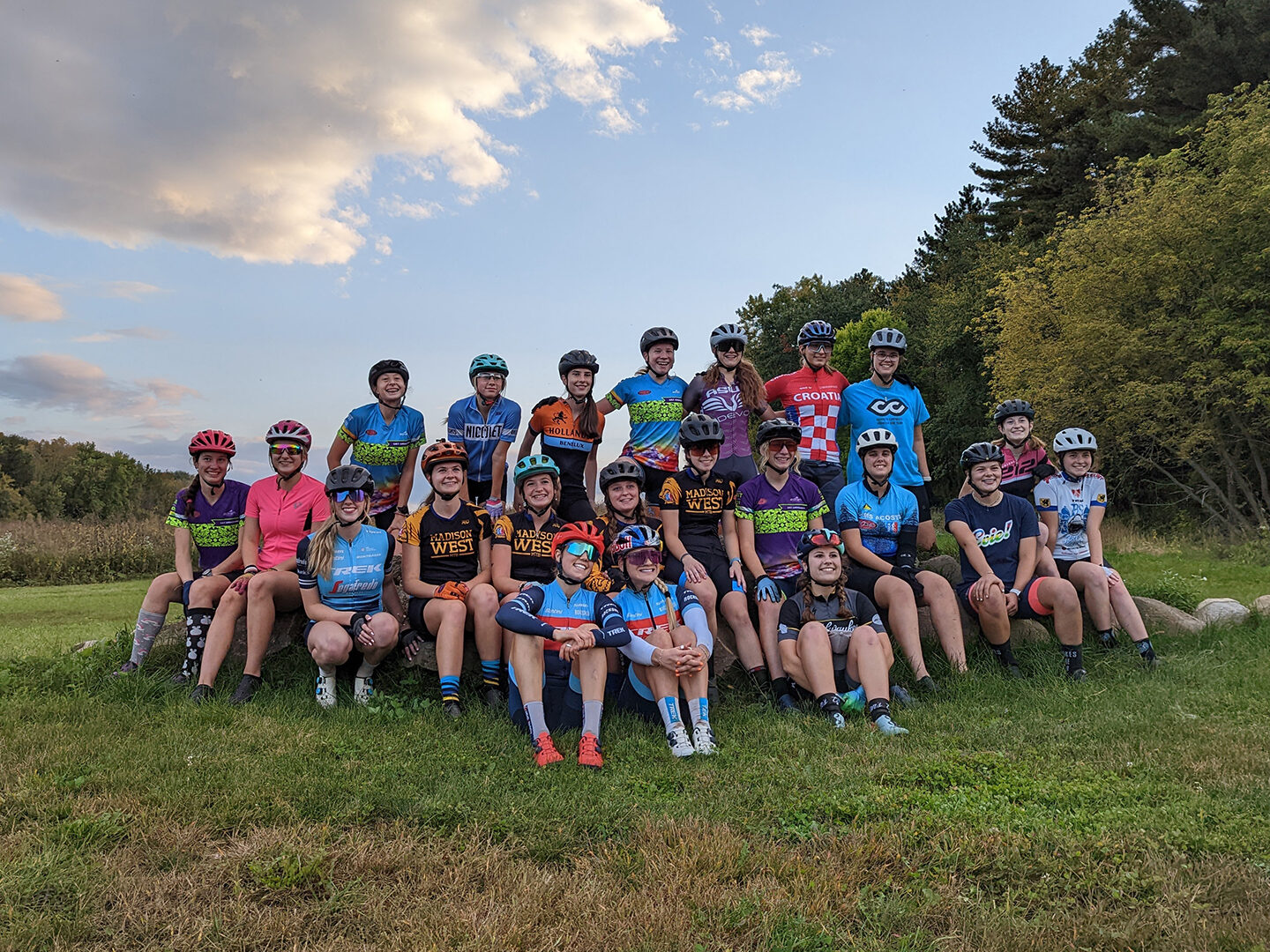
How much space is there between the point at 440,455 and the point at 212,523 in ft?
7.39

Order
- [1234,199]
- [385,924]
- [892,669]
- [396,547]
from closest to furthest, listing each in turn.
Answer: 1. [385,924]
2. [892,669]
3. [396,547]
4. [1234,199]

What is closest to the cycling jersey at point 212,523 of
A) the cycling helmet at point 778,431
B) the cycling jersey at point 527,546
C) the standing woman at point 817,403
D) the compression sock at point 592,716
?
the cycling jersey at point 527,546

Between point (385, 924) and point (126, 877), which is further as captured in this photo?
point (126, 877)

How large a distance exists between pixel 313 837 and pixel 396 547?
4121 millimetres

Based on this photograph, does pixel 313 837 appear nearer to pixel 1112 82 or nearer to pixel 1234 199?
pixel 1234 199

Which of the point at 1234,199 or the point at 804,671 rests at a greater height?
the point at 1234,199

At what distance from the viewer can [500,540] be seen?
249 inches

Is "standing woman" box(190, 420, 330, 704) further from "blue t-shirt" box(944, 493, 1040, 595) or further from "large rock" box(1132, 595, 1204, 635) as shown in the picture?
"large rock" box(1132, 595, 1204, 635)

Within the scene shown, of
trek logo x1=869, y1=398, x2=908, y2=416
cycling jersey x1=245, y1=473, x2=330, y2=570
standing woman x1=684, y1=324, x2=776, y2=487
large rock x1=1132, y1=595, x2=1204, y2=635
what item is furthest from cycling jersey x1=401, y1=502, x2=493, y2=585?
large rock x1=1132, y1=595, x2=1204, y2=635

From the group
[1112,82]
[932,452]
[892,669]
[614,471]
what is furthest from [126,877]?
[1112,82]

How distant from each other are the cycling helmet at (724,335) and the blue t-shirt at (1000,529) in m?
2.50

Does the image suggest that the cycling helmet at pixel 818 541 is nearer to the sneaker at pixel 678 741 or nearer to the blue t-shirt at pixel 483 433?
the sneaker at pixel 678 741

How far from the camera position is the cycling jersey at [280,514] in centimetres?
657

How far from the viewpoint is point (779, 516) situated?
22.1ft
